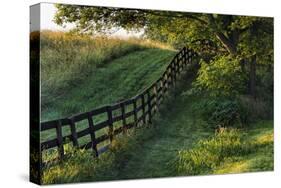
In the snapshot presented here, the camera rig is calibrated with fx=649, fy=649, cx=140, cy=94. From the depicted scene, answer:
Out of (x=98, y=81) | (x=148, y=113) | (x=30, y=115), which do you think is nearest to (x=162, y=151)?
(x=148, y=113)

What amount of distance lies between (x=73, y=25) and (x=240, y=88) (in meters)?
2.89

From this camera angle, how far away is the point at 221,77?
9844 millimetres

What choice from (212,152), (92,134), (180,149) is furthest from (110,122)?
(212,152)

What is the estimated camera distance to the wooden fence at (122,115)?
8.23m

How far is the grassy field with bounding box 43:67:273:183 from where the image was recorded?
880 centimetres

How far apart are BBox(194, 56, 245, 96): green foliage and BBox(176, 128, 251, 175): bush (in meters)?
0.61

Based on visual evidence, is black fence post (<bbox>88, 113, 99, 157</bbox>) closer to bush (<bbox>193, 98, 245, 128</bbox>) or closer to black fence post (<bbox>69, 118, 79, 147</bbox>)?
black fence post (<bbox>69, 118, 79, 147</bbox>)

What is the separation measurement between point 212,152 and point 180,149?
523 mm

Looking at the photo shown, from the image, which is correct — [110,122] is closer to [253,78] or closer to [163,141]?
[163,141]

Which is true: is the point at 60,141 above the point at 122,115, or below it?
below

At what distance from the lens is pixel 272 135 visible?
398 inches

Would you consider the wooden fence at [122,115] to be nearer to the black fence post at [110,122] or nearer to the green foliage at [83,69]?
the black fence post at [110,122]

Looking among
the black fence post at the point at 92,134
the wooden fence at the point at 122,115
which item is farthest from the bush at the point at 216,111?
the black fence post at the point at 92,134

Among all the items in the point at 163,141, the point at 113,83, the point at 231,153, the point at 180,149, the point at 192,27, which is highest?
the point at 192,27
